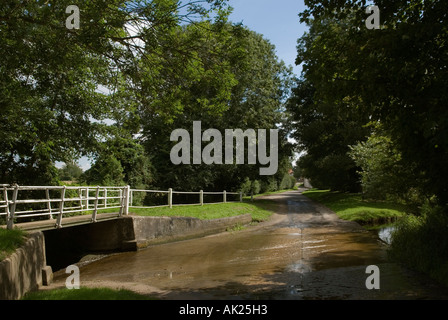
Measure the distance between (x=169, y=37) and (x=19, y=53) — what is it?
12.8ft

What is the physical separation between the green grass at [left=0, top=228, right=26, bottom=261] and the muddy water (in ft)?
5.45

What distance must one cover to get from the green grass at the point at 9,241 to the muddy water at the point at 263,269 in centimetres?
166

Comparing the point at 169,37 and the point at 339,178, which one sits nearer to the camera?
the point at 169,37

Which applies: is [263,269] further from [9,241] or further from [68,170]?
[68,170]

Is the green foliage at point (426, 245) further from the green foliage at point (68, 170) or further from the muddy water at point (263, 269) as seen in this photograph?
the green foliage at point (68, 170)

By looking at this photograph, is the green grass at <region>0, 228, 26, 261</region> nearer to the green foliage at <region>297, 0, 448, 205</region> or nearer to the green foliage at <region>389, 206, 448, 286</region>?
the green foliage at <region>297, 0, 448, 205</region>

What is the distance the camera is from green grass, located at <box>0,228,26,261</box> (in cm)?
652

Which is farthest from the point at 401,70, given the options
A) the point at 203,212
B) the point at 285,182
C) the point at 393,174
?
the point at 285,182

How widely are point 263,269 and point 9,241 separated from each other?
6134 mm

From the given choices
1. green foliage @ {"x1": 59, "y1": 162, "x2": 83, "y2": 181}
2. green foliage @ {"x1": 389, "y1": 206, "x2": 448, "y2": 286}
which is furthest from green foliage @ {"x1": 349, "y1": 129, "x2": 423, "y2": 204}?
green foliage @ {"x1": 59, "y1": 162, "x2": 83, "y2": 181}

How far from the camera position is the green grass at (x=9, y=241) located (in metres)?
6.52

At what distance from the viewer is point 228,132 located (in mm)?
28953
